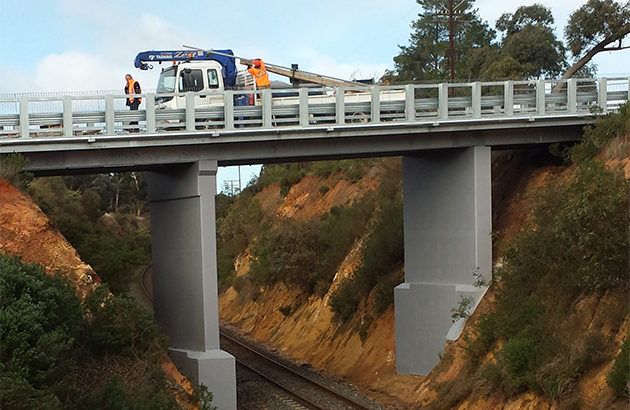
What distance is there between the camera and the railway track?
25781 millimetres

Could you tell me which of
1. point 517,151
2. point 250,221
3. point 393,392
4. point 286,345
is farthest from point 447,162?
point 250,221

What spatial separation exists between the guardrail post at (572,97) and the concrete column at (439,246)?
285 centimetres

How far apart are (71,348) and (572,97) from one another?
1626 cm

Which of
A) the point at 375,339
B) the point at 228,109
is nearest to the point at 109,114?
the point at 228,109

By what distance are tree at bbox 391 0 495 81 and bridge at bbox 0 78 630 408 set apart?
102ft

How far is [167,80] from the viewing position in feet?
92.9

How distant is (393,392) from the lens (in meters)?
27.8

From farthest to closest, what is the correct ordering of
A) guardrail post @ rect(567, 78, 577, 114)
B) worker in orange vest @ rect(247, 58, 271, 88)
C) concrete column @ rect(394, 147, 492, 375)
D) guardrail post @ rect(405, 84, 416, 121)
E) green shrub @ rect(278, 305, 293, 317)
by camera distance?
green shrub @ rect(278, 305, 293, 317), worker in orange vest @ rect(247, 58, 271, 88), guardrail post @ rect(567, 78, 577, 114), concrete column @ rect(394, 147, 492, 375), guardrail post @ rect(405, 84, 416, 121)

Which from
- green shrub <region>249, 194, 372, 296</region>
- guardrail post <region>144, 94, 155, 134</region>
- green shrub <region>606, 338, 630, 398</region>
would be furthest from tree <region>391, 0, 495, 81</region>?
green shrub <region>606, 338, 630, 398</region>

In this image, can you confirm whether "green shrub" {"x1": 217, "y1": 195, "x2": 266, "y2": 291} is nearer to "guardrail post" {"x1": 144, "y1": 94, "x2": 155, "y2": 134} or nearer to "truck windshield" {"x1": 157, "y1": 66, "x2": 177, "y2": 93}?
"truck windshield" {"x1": 157, "y1": 66, "x2": 177, "y2": 93}

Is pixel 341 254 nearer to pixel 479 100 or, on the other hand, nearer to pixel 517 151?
pixel 517 151

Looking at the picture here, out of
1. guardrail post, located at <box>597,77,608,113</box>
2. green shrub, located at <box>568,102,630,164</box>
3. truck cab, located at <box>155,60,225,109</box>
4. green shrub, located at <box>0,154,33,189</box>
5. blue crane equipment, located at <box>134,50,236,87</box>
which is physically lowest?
green shrub, located at <box>0,154,33,189</box>

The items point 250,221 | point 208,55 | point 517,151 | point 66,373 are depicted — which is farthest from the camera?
point 250,221

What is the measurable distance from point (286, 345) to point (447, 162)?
1399 centimetres
